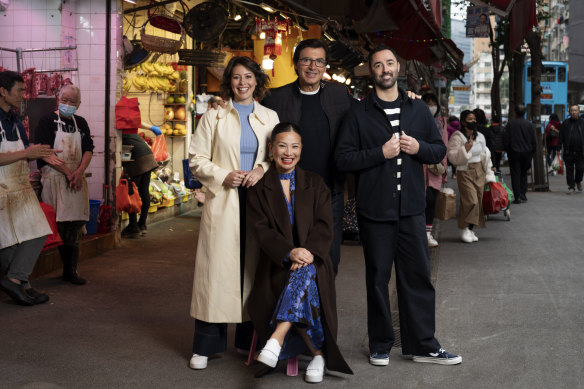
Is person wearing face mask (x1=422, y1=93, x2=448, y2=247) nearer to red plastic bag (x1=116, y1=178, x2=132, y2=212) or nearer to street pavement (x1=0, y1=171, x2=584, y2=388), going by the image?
street pavement (x1=0, y1=171, x2=584, y2=388)

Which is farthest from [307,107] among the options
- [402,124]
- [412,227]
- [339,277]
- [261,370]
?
[339,277]

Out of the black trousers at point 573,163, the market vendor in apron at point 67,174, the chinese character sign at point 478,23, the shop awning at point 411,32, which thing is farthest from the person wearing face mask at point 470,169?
the chinese character sign at point 478,23

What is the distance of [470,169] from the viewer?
11406 mm

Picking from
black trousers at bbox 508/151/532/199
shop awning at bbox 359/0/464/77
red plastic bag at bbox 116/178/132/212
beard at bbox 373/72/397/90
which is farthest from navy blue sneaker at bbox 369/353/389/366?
black trousers at bbox 508/151/532/199

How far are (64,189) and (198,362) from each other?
3471 mm

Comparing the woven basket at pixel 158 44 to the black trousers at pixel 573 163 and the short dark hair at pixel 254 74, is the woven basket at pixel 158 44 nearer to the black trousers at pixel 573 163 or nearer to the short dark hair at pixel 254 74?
the short dark hair at pixel 254 74

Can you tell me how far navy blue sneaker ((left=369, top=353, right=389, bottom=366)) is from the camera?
523 centimetres

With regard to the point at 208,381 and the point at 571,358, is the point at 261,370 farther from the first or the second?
the point at 571,358

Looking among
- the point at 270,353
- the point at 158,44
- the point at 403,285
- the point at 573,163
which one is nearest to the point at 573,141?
the point at 573,163

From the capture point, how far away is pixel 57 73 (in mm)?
9719

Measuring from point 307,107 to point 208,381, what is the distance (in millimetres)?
1983

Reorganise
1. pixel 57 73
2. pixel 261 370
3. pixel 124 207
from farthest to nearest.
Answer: pixel 124 207
pixel 57 73
pixel 261 370

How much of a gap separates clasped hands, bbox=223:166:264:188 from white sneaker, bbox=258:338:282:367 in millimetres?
1044

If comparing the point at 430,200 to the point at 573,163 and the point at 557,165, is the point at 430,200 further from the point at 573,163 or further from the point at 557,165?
the point at 557,165
